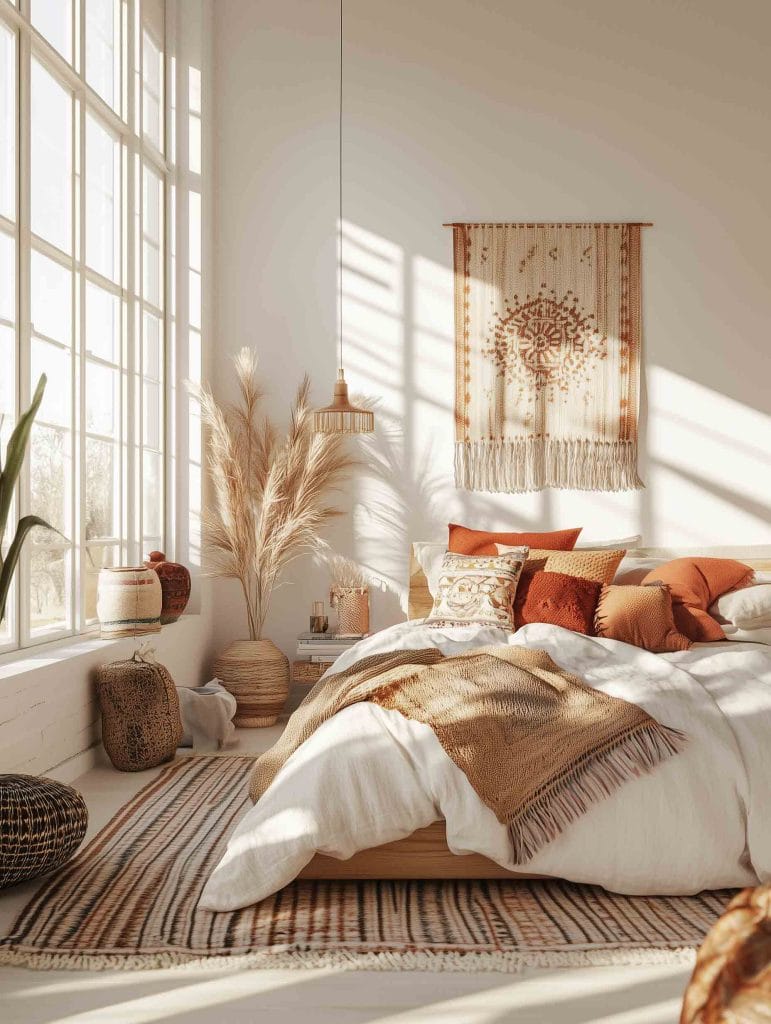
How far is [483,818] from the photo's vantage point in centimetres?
284

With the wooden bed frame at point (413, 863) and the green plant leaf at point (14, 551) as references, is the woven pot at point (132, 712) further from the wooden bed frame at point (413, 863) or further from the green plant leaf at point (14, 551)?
the wooden bed frame at point (413, 863)

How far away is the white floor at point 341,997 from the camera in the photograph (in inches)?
86.5

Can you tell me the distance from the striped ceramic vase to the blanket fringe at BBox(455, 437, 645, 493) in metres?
2.05

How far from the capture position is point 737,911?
36.3 inches

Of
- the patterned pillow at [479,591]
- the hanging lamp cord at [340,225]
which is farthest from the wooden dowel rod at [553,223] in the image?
the patterned pillow at [479,591]

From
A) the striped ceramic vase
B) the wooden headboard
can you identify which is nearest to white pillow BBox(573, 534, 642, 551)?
the wooden headboard

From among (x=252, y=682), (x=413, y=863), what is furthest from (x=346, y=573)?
(x=413, y=863)

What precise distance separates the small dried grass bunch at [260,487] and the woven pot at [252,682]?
0.93ft

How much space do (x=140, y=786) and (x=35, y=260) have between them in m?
2.11

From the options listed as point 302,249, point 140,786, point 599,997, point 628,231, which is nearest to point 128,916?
point 599,997

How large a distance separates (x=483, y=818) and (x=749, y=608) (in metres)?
2.30

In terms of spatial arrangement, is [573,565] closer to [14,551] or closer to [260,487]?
[260,487]

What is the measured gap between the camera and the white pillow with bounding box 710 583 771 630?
4.66 metres

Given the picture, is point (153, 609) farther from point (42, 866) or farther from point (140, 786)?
point (42, 866)
